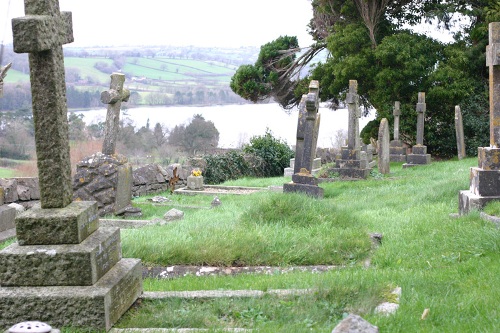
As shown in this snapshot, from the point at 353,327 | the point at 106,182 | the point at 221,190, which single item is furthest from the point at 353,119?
the point at 353,327

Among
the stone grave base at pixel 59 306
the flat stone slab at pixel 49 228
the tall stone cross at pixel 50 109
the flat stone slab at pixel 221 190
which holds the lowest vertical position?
the flat stone slab at pixel 221 190

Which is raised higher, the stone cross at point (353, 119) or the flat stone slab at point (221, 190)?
the stone cross at point (353, 119)

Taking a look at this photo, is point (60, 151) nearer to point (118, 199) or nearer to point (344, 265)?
point (344, 265)

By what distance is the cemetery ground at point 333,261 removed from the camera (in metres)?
4.35

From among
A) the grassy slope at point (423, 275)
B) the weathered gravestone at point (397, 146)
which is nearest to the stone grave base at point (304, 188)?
the grassy slope at point (423, 275)

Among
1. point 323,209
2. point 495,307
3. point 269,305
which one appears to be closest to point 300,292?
point 269,305

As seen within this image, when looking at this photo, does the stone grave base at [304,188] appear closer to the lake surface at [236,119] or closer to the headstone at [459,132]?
the headstone at [459,132]

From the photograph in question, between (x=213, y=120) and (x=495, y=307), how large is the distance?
30.0m

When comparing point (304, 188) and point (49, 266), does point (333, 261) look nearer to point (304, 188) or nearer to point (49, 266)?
point (49, 266)

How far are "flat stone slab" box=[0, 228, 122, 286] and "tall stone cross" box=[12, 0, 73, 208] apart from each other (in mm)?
388

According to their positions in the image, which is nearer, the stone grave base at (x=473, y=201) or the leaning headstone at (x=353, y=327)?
the leaning headstone at (x=353, y=327)

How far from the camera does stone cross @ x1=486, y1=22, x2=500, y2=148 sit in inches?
350

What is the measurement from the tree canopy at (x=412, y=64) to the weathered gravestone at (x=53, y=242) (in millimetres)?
23255

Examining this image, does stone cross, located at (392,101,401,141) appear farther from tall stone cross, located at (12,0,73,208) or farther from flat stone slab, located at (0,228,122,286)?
flat stone slab, located at (0,228,122,286)
